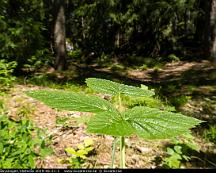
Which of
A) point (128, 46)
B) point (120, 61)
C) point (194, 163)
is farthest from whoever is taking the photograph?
point (128, 46)

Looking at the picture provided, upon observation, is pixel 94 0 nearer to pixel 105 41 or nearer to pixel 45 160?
pixel 105 41

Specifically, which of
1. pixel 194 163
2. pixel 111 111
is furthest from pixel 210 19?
pixel 111 111

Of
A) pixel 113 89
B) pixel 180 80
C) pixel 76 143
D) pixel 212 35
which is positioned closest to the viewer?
pixel 113 89

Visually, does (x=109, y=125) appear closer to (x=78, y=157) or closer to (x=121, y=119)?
(x=121, y=119)

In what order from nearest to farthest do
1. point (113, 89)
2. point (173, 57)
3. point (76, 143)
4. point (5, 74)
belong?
point (113, 89) → point (76, 143) → point (5, 74) → point (173, 57)

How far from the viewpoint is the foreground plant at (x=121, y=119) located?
0.49m

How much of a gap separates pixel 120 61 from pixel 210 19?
3672 millimetres

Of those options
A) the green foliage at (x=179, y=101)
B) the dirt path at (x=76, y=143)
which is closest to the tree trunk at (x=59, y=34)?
the dirt path at (x=76, y=143)

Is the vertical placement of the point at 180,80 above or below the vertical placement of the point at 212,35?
below

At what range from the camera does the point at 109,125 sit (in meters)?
0.50

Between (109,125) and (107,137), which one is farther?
(107,137)

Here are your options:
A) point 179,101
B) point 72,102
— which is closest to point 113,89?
point 72,102

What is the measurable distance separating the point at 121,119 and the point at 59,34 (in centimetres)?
930

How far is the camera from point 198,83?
310 inches
